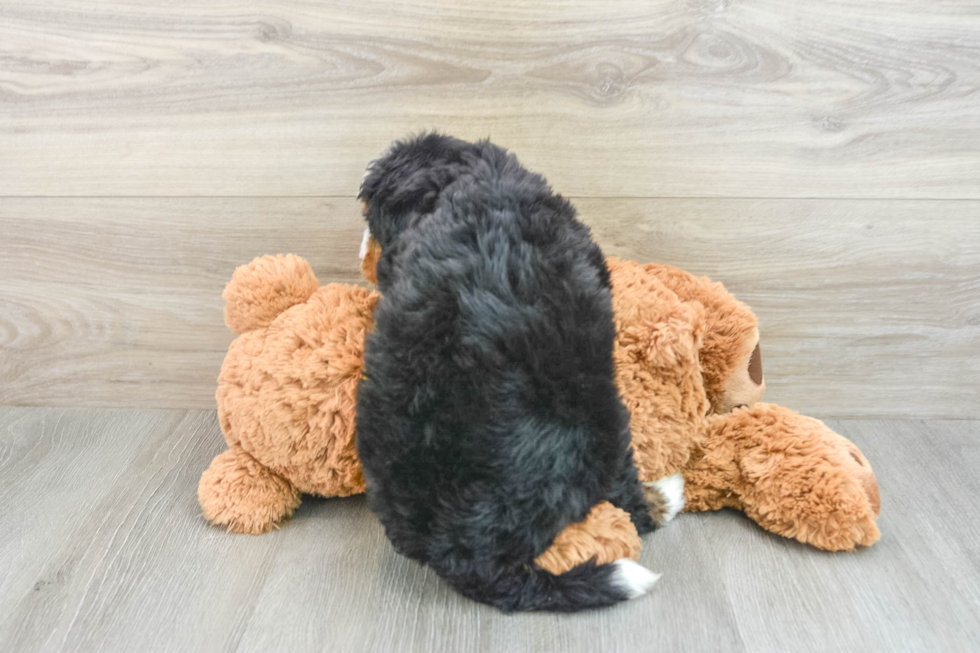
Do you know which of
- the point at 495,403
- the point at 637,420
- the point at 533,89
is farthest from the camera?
the point at 533,89

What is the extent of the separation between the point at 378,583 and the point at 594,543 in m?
0.21

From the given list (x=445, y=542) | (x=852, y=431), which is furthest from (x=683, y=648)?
(x=852, y=431)

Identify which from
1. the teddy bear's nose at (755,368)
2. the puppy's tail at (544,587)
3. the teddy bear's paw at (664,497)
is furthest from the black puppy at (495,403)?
the teddy bear's nose at (755,368)

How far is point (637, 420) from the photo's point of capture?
0.64 metres

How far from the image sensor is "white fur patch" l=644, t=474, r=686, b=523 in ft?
2.27

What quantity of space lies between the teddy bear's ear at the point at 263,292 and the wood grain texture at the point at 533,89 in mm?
162

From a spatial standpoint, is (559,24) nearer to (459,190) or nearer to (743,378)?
(459,190)

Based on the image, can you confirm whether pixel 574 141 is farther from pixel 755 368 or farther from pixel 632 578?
pixel 632 578

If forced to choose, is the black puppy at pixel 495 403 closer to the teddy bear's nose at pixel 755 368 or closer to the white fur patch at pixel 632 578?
the white fur patch at pixel 632 578

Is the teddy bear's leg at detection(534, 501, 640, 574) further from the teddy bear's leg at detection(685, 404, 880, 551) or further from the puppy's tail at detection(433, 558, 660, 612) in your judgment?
the teddy bear's leg at detection(685, 404, 880, 551)

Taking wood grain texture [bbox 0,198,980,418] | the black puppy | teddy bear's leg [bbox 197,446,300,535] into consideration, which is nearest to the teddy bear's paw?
the black puppy

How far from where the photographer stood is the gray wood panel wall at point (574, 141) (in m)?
0.76

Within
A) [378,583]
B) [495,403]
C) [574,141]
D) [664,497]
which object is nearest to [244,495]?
[378,583]

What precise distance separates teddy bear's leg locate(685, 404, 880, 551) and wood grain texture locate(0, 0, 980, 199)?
0.29 m
